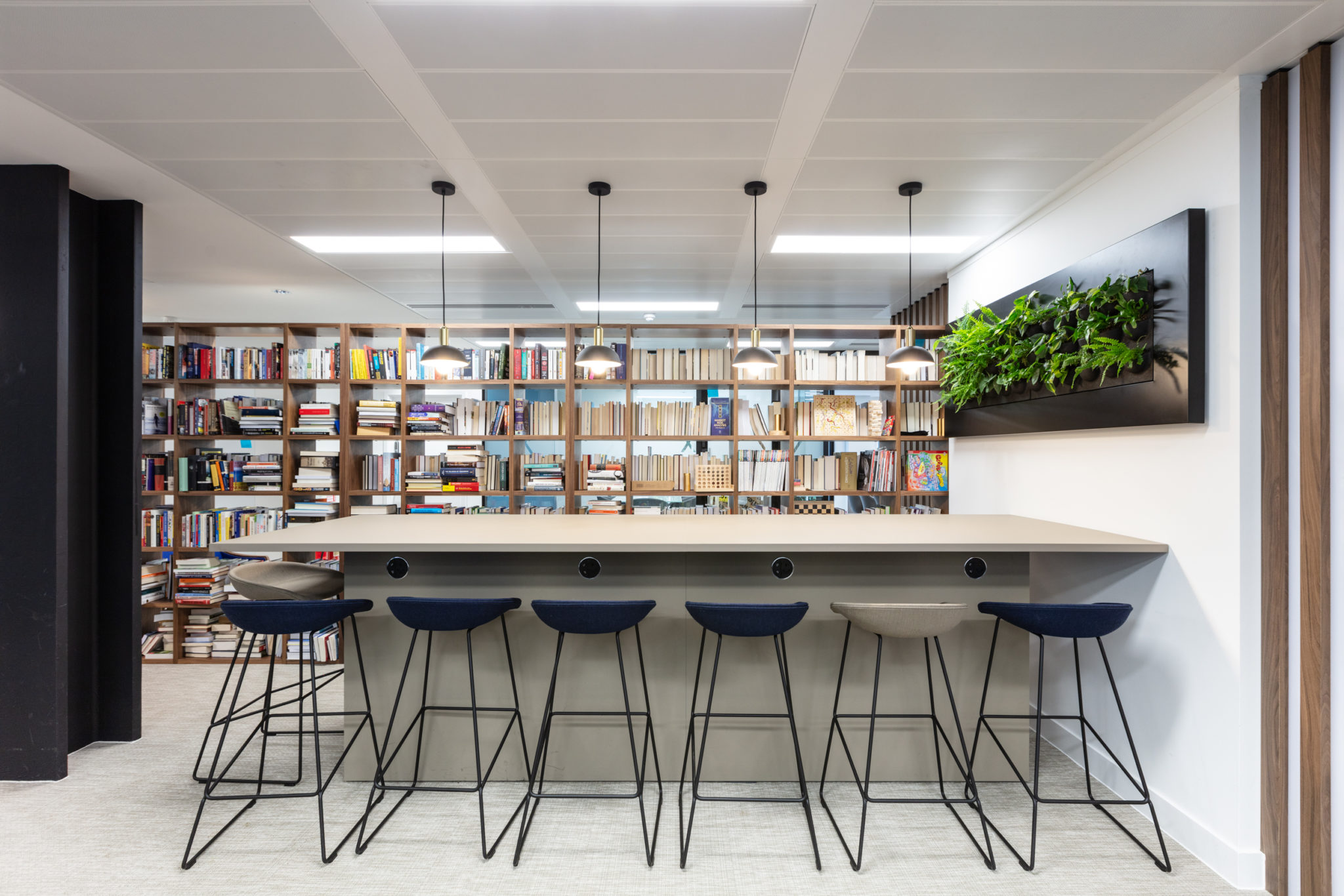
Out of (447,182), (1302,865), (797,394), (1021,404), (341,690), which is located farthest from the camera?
(797,394)

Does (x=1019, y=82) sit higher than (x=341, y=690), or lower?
higher

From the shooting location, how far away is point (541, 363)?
16.0 ft

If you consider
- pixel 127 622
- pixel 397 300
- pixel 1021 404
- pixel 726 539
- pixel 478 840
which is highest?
pixel 397 300

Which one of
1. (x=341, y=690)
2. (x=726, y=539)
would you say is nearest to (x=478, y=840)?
(x=726, y=539)

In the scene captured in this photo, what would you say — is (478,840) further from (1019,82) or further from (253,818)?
(1019,82)

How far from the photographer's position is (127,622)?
319 cm

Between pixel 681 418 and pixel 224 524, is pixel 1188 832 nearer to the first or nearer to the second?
pixel 681 418

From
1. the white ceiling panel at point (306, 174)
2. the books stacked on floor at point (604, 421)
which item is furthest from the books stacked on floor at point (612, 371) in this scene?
the white ceiling panel at point (306, 174)

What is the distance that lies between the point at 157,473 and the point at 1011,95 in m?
5.62

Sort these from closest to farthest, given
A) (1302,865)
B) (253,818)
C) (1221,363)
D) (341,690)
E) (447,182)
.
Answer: (1302,865)
(1221,363)
(253,818)
(447,182)
(341,690)

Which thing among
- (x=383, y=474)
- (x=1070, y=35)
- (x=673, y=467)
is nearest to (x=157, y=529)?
(x=383, y=474)

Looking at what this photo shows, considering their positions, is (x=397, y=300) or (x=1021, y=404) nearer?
(x=1021, y=404)

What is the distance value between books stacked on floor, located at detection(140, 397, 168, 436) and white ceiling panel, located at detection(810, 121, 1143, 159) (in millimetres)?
4738

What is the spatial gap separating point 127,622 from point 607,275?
11.6 feet
